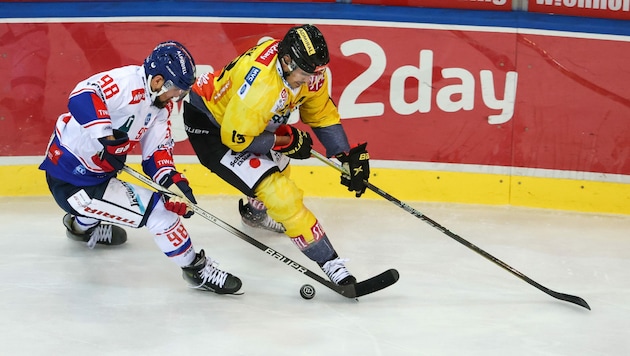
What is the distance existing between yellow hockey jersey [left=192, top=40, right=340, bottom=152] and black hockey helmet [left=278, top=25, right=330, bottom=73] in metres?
0.14

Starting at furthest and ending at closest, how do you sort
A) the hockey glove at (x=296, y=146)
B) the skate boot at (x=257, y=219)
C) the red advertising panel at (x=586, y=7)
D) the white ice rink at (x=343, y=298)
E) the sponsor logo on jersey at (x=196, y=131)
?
the red advertising panel at (x=586, y=7)
the skate boot at (x=257, y=219)
the sponsor logo on jersey at (x=196, y=131)
the hockey glove at (x=296, y=146)
the white ice rink at (x=343, y=298)

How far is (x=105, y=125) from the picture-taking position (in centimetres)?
391

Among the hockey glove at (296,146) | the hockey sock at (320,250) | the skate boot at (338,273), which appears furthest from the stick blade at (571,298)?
the hockey glove at (296,146)

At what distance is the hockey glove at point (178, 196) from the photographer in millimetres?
4055

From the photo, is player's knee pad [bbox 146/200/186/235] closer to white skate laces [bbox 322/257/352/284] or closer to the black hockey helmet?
white skate laces [bbox 322/257/352/284]

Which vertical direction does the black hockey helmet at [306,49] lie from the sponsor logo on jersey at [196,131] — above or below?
above

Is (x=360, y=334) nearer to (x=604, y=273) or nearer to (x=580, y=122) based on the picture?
(x=604, y=273)

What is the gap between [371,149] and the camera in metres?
5.65

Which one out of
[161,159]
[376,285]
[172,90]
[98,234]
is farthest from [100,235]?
[376,285]

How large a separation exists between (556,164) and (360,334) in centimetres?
223

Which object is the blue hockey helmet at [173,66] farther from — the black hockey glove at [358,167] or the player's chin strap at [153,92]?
the black hockey glove at [358,167]

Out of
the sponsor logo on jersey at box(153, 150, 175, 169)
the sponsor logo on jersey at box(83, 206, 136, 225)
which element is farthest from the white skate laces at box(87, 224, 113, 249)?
the sponsor logo on jersey at box(153, 150, 175, 169)

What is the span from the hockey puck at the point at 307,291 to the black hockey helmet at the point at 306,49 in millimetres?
978

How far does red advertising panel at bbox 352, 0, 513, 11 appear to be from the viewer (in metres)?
5.48
